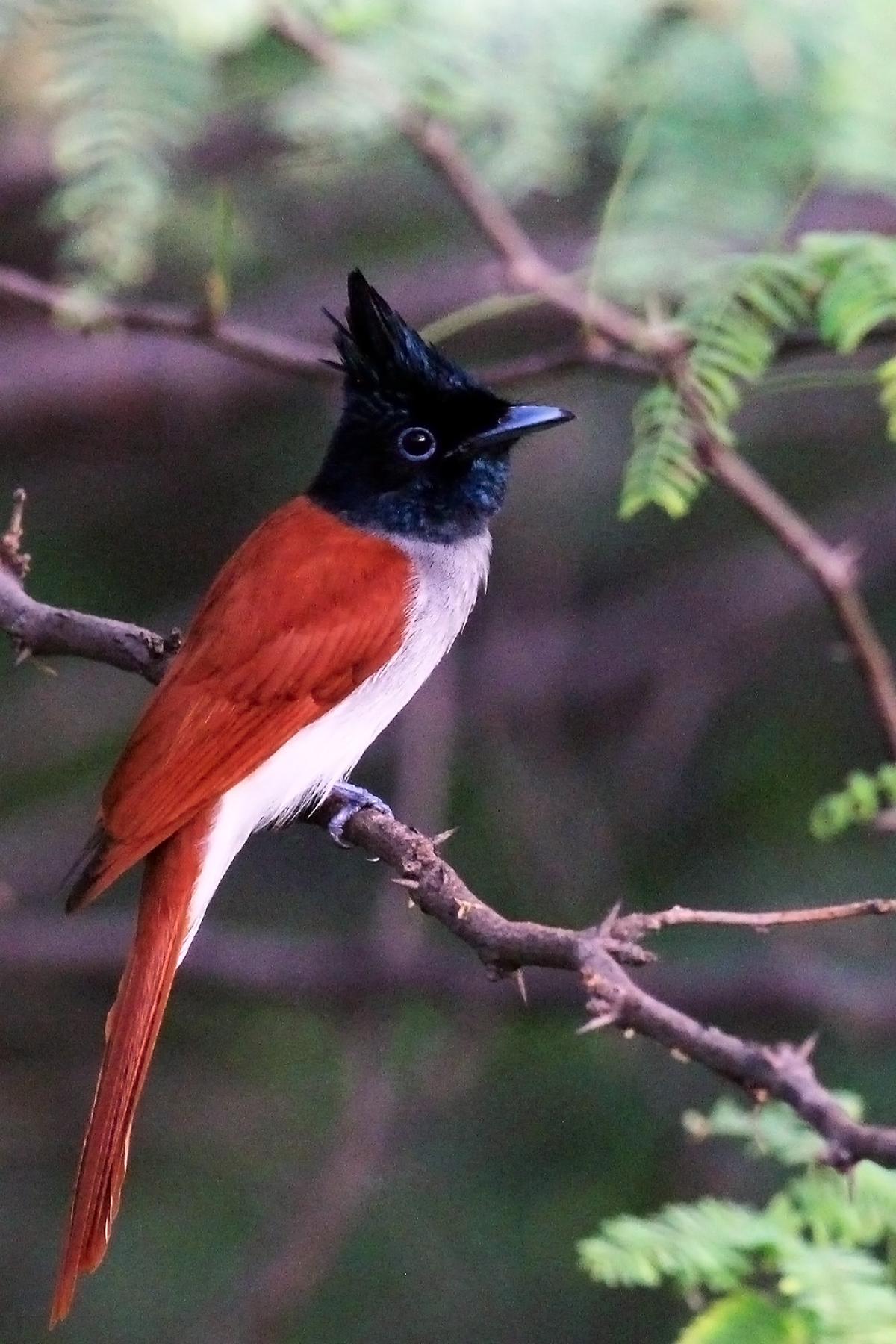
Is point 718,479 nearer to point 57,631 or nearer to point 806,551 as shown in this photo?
point 806,551

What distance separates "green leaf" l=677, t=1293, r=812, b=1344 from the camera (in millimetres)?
1991

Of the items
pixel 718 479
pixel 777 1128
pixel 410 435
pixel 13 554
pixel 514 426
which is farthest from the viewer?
pixel 410 435

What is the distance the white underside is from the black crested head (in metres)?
0.07

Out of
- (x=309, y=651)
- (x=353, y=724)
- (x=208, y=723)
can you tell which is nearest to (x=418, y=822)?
(x=353, y=724)

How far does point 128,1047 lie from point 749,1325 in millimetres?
1125

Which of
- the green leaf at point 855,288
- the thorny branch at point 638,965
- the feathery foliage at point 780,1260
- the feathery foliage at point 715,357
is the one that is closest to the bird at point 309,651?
the feathery foliage at point 715,357

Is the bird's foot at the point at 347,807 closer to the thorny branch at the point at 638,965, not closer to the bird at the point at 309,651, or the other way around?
the bird at the point at 309,651

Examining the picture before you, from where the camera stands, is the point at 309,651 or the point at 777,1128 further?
the point at 309,651

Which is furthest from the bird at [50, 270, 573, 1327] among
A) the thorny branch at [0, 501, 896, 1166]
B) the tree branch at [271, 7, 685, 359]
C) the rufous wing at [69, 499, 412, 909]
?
the thorny branch at [0, 501, 896, 1166]

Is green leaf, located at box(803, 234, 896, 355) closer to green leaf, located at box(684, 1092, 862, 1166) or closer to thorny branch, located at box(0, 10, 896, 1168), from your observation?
thorny branch, located at box(0, 10, 896, 1168)

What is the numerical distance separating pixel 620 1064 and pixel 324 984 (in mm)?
805

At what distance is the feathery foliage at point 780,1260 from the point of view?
6.46ft

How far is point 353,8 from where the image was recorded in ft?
9.48

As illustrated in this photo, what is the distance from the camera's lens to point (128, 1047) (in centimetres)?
280
